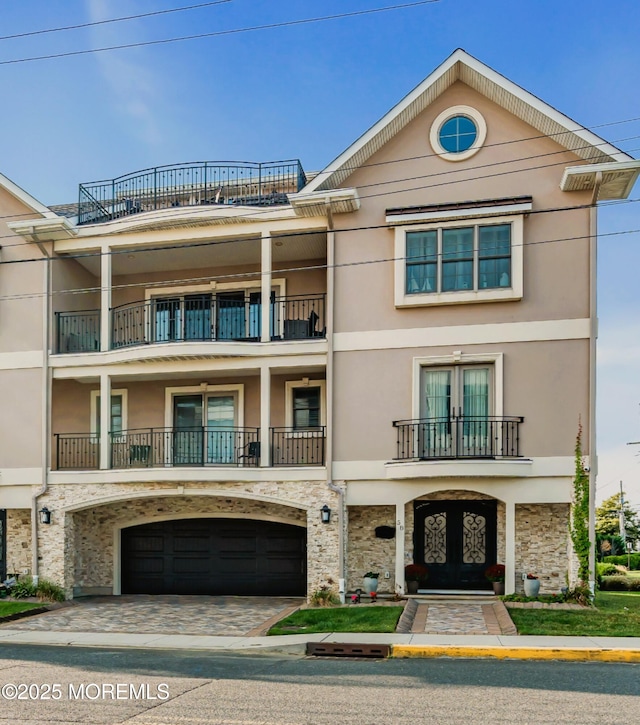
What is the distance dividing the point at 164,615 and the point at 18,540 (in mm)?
5332

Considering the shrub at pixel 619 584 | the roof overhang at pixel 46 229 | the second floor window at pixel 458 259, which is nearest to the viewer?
the second floor window at pixel 458 259

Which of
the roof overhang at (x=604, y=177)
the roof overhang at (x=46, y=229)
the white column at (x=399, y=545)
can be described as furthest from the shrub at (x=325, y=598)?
the roof overhang at (x=46, y=229)

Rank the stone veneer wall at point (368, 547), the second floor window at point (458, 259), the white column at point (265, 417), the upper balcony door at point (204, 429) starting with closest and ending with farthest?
the second floor window at point (458, 259) → the stone veneer wall at point (368, 547) → the white column at point (265, 417) → the upper balcony door at point (204, 429)

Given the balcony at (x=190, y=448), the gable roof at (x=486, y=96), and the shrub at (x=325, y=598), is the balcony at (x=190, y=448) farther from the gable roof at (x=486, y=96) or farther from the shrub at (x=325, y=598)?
the gable roof at (x=486, y=96)

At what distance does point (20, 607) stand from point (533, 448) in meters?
11.8

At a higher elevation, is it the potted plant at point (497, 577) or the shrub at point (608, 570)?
the potted plant at point (497, 577)

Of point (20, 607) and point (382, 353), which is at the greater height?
point (382, 353)

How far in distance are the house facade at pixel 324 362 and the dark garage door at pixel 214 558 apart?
A: 2.2 inches

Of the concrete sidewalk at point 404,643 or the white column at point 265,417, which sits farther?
the white column at point 265,417

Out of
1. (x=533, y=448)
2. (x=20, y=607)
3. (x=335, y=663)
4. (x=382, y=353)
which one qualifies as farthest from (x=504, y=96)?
(x=20, y=607)

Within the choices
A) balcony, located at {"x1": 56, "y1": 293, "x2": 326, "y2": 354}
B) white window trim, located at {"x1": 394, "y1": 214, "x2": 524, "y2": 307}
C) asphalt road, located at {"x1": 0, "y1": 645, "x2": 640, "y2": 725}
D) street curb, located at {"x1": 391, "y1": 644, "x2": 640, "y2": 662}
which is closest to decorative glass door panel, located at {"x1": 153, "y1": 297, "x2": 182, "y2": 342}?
balcony, located at {"x1": 56, "y1": 293, "x2": 326, "y2": 354}

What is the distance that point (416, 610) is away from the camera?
53.7ft

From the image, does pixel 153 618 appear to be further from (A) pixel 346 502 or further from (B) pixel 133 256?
(B) pixel 133 256

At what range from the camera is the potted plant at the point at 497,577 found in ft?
57.7
